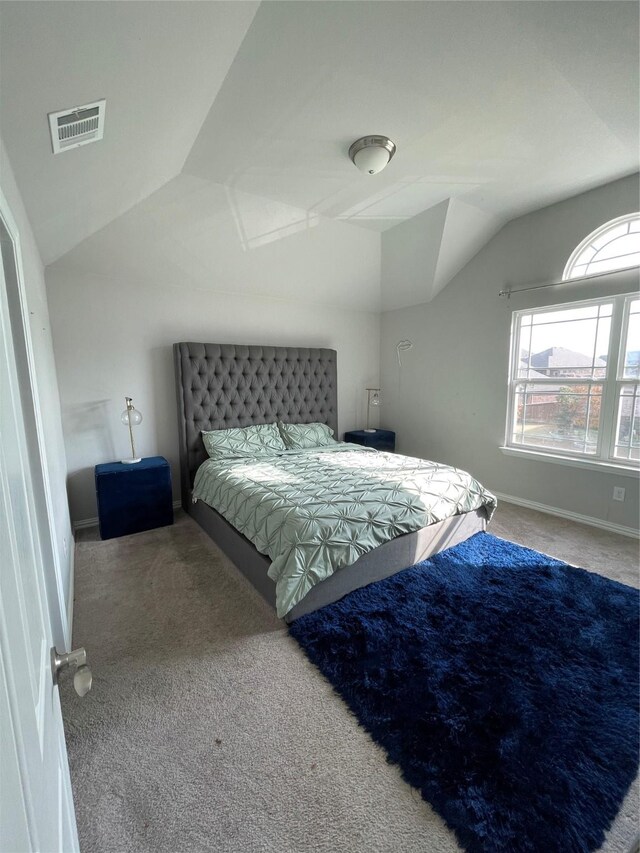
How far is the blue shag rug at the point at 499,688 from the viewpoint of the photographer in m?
1.20

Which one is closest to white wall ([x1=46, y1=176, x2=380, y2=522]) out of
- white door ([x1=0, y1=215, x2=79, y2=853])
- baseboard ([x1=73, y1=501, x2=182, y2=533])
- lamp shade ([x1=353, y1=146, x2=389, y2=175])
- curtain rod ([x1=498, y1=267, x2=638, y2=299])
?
baseboard ([x1=73, y1=501, x2=182, y2=533])

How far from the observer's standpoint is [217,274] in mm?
3641

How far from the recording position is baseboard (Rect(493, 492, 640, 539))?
308 centimetres

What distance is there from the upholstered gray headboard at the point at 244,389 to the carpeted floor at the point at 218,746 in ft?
5.54

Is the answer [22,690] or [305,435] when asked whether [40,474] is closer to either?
[22,690]

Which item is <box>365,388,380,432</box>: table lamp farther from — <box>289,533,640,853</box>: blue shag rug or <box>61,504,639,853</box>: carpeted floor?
<box>61,504,639,853</box>: carpeted floor

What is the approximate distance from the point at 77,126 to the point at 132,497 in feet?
8.33

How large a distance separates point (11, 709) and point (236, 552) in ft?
7.40

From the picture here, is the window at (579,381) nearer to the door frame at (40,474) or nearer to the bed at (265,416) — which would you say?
the bed at (265,416)

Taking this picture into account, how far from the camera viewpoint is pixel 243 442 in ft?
12.2

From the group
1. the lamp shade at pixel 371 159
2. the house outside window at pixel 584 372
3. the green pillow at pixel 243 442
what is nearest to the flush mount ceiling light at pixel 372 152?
the lamp shade at pixel 371 159

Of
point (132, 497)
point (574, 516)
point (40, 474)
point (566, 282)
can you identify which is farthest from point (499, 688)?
point (566, 282)

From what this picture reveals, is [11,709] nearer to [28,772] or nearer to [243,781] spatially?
[28,772]

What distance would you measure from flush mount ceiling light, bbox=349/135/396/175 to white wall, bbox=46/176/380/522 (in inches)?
36.6
